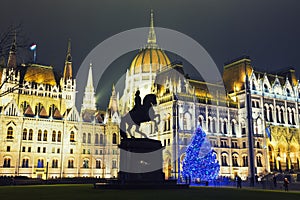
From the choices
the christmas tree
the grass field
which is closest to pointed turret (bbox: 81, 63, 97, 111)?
the christmas tree

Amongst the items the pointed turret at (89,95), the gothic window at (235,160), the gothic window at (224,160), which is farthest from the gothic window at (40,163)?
the gothic window at (235,160)

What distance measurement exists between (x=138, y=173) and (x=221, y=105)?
50372 mm

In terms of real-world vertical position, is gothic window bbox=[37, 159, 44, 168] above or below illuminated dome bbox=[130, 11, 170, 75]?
below

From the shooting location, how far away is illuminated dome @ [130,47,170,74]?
94000 millimetres

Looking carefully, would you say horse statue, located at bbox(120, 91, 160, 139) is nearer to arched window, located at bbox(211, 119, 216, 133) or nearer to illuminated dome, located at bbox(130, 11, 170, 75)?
arched window, located at bbox(211, 119, 216, 133)

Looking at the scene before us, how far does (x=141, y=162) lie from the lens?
78.7ft

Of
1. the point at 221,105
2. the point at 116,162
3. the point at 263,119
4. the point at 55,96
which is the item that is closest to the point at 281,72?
the point at 263,119

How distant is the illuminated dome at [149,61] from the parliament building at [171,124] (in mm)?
17539

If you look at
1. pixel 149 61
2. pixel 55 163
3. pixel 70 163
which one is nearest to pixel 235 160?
pixel 70 163

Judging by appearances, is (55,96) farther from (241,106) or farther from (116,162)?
(241,106)

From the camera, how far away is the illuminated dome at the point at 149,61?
94.0 metres

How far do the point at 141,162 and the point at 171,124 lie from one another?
3941 cm

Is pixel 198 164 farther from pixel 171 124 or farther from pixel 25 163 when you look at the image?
pixel 25 163

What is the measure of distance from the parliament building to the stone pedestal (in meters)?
36.8
